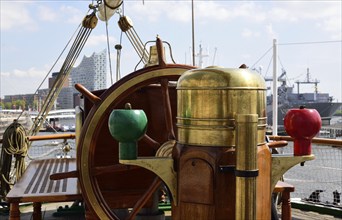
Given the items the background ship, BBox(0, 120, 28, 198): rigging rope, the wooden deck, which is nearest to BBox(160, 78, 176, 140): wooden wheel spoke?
the wooden deck

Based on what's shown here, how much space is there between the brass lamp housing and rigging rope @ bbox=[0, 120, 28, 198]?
9.35 ft

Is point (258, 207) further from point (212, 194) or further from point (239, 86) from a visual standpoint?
point (239, 86)

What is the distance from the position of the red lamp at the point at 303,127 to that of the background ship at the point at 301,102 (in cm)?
2554

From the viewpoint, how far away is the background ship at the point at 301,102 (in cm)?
3072

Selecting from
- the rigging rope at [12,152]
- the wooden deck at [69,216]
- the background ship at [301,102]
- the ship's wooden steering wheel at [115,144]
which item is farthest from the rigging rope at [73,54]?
the background ship at [301,102]

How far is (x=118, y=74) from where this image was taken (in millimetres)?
3531

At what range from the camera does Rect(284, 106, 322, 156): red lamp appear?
4.18 feet

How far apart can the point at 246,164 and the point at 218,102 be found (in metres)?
0.17

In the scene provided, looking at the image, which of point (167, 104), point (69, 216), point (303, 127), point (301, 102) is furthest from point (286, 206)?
point (301, 102)

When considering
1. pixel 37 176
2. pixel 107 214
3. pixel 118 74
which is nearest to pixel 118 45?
pixel 118 74

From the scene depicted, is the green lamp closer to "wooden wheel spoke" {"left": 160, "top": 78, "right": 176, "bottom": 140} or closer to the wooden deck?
"wooden wheel spoke" {"left": 160, "top": 78, "right": 176, "bottom": 140}

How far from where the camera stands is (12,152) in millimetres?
3676

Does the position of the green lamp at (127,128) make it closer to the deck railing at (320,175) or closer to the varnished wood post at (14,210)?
the varnished wood post at (14,210)

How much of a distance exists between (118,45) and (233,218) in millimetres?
2950
